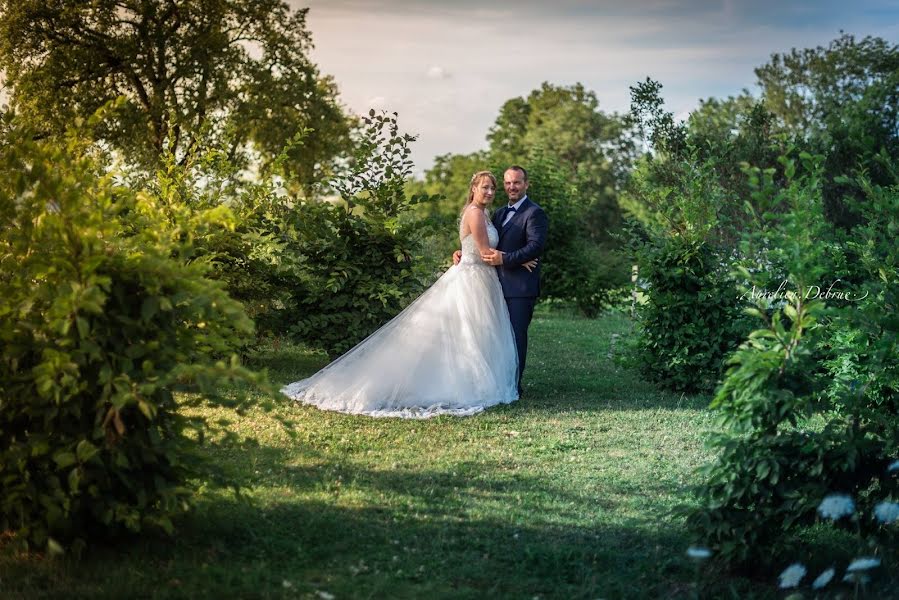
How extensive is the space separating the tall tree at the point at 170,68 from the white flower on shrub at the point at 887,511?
2095 cm

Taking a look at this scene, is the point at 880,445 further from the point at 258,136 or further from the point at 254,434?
the point at 258,136

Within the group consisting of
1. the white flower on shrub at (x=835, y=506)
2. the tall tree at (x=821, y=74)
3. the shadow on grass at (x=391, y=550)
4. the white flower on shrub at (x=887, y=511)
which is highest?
the tall tree at (x=821, y=74)

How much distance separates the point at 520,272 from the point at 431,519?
4.62m

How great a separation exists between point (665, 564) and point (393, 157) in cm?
667

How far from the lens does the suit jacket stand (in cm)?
945

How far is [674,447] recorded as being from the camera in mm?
7398

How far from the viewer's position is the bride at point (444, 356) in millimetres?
8742

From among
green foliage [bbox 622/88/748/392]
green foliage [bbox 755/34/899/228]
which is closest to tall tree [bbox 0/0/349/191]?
green foliage [bbox 755/34/899/228]

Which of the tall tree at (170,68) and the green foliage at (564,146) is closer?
the tall tree at (170,68)

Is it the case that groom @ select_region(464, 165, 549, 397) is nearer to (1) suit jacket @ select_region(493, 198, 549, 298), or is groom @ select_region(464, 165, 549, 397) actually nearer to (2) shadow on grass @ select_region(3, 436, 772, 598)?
(1) suit jacket @ select_region(493, 198, 549, 298)

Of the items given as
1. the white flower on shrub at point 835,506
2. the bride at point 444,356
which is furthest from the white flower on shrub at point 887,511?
the bride at point 444,356

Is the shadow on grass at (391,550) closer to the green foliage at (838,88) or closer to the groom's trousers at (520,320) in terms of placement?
the groom's trousers at (520,320)

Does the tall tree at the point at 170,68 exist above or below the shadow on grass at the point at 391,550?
above

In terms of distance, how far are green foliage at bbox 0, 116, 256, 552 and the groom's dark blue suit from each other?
17.2ft
